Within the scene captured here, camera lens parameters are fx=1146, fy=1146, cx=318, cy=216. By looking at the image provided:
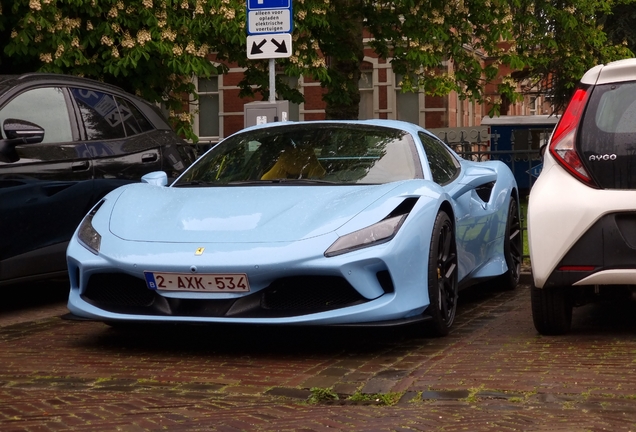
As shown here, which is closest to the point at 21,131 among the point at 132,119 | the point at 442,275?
the point at 132,119

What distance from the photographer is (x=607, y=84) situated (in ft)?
20.3

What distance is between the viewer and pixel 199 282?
5.71m

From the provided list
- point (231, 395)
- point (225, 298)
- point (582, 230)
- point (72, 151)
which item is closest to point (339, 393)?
point (231, 395)

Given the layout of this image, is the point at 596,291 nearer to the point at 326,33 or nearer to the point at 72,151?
the point at 72,151

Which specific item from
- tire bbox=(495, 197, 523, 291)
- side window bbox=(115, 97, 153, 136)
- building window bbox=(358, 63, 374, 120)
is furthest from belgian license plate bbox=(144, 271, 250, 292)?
building window bbox=(358, 63, 374, 120)

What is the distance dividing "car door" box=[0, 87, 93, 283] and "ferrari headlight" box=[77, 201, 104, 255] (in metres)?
1.10

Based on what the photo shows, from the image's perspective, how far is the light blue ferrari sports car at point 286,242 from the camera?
18.7ft

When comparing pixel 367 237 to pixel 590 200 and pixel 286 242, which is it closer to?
pixel 286 242

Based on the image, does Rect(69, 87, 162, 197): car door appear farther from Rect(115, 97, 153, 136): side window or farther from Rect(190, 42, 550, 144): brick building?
Rect(190, 42, 550, 144): brick building

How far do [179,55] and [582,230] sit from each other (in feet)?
36.4

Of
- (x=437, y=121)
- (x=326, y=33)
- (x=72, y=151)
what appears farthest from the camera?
(x=437, y=121)

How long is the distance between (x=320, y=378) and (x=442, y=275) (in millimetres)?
1373

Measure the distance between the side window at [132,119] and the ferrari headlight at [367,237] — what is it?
338 centimetres

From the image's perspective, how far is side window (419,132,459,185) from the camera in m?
7.14
